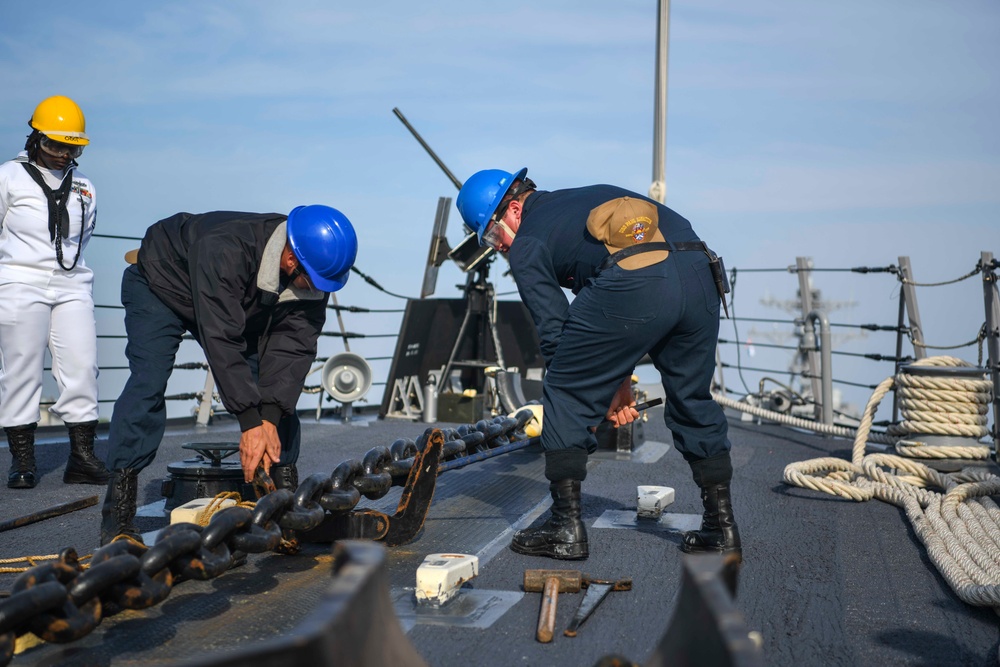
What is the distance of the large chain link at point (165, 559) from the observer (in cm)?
179

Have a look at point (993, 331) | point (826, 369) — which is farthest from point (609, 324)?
point (826, 369)

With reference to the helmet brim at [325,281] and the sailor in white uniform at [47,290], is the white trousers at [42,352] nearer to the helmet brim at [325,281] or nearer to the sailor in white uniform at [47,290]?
the sailor in white uniform at [47,290]

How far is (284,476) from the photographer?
400 centimetres

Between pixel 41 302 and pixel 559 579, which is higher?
pixel 41 302

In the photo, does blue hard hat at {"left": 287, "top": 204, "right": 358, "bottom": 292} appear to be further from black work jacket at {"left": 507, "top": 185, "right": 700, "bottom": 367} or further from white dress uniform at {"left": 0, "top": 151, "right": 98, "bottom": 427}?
white dress uniform at {"left": 0, "top": 151, "right": 98, "bottom": 427}

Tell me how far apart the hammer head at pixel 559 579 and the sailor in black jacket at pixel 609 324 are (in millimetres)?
467

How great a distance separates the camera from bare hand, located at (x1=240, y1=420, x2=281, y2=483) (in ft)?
11.5

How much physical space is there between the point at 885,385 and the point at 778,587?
326 cm

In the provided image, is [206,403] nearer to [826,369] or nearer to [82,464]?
[82,464]

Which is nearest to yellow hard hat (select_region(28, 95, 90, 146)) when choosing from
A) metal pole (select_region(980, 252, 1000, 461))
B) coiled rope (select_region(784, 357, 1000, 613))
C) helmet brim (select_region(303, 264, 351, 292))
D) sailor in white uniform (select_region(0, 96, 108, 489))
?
sailor in white uniform (select_region(0, 96, 108, 489))

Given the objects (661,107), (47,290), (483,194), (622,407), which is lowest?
(622,407)

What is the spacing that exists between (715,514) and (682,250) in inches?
37.0

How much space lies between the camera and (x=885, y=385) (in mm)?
5777

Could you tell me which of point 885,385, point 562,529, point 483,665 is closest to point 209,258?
point 562,529
